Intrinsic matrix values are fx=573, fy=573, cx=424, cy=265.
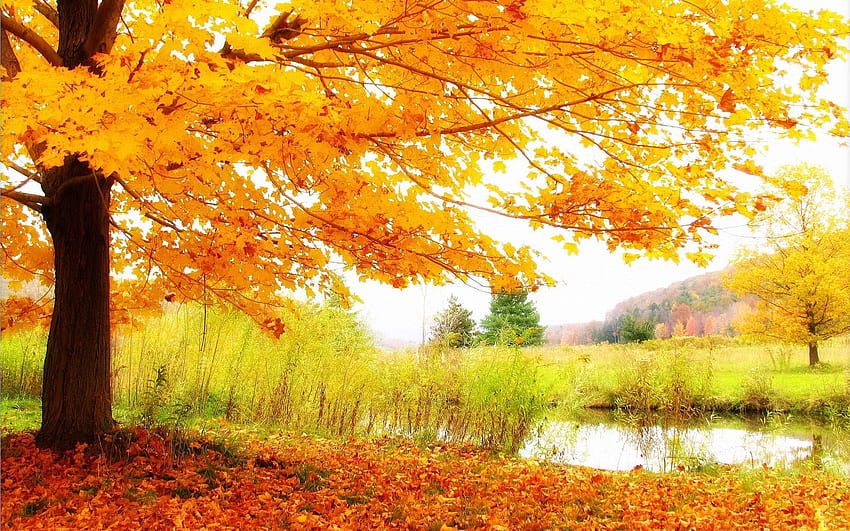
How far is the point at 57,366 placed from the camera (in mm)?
3900

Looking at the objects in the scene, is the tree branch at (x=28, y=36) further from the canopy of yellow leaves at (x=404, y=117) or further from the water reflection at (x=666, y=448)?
the water reflection at (x=666, y=448)

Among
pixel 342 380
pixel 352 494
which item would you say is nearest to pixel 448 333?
pixel 342 380

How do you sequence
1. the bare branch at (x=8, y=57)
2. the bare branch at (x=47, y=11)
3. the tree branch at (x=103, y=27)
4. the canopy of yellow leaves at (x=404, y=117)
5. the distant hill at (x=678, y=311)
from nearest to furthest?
1. the canopy of yellow leaves at (x=404, y=117)
2. the tree branch at (x=103, y=27)
3. the bare branch at (x=8, y=57)
4. the bare branch at (x=47, y=11)
5. the distant hill at (x=678, y=311)

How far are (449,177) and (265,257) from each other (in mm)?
1255

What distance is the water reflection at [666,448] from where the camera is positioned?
5.69m

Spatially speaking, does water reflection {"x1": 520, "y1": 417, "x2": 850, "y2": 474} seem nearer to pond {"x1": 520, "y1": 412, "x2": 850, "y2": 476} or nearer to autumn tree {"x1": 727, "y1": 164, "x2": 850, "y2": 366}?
pond {"x1": 520, "y1": 412, "x2": 850, "y2": 476}

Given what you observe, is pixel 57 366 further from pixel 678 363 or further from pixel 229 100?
pixel 678 363

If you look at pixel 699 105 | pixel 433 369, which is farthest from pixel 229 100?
pixel 433 369

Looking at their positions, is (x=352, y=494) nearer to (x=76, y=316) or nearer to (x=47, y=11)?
(x=76, y=316)

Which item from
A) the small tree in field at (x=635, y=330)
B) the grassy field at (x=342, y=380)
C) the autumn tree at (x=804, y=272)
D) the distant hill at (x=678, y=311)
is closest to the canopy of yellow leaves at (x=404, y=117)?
the grassy field at (x=342, y=380)

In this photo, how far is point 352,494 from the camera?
141 inches

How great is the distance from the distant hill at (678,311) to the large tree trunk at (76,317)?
22.1 metres

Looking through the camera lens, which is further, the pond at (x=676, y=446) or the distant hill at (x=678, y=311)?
the distant hill at (x=678, y=311)

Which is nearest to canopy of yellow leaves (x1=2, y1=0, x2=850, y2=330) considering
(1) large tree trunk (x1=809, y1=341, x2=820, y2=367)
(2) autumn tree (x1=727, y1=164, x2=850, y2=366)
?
(2) autumn tree (x1=727, y1=164, x2=850, y2=366)
